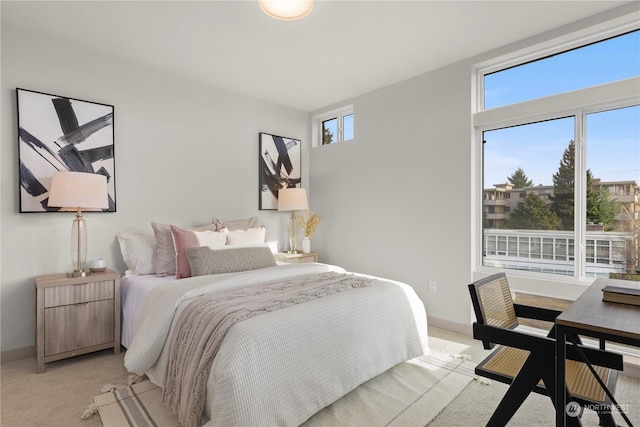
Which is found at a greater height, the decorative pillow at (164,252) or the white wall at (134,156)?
the white wall at (134,156)

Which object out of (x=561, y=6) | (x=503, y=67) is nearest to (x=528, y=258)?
(x=503, y=67)

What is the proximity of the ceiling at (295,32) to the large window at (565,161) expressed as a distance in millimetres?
391

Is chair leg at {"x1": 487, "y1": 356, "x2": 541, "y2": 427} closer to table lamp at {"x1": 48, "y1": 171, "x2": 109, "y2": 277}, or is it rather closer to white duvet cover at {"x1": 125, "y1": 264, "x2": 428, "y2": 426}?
white duvet cover at {"x1": 125, "y1": 264, "x2": 428, "y2": 426}

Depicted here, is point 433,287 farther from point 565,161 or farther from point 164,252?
point 164,252

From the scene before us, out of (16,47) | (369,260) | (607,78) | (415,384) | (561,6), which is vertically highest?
(561,6)

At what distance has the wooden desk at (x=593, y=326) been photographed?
1083 millimetres

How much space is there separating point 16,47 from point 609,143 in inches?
187

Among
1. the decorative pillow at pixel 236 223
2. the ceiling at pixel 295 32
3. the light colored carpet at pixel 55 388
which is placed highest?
the ceiling at pixel 295 32

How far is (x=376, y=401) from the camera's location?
207 centimetres

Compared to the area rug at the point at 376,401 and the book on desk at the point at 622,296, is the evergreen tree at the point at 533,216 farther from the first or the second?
the book on desk at the point at 622,296

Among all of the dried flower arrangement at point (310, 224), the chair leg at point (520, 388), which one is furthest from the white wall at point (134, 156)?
the chair leg at point (520, 388)

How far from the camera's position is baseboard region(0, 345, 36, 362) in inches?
103

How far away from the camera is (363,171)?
4.15 metres

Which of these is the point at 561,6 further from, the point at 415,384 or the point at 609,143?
the point at 415,384
